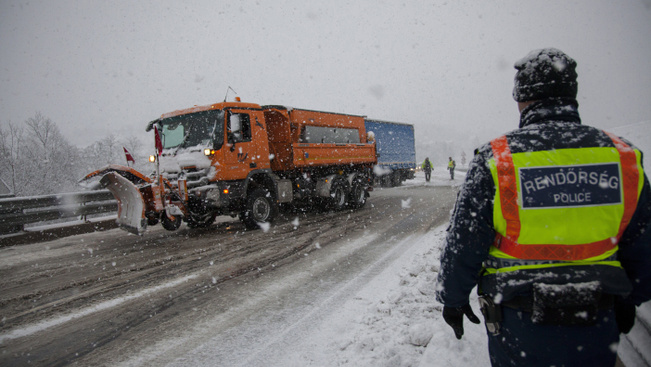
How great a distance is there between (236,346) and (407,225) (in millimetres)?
6535

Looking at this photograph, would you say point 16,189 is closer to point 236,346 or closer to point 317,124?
point 317,124

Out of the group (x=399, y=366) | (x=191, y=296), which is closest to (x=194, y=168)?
(x=191, y=296)

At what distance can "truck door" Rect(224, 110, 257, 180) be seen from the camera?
27.9 ft

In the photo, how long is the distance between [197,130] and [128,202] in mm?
2198

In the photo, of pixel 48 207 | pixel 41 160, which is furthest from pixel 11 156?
pixel 48 207

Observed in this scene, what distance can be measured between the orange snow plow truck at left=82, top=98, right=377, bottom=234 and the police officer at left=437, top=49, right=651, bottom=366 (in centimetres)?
705

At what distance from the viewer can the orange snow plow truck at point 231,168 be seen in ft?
25.5

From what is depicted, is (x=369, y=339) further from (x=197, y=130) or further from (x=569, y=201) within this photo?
(x=197, y=130)

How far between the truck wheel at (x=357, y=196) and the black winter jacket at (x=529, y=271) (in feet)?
35.3

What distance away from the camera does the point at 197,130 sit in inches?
336

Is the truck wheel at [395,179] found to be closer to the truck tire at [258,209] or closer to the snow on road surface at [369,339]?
the truck tire at [258,209]

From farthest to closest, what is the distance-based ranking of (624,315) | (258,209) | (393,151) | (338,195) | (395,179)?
1. (395,179)
2. (393,151)
3. (338,195)
4. (258,209)
5. (624,315)

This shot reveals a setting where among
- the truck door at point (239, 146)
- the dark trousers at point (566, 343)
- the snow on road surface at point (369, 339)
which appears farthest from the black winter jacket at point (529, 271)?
the truck door at point (239, 146)

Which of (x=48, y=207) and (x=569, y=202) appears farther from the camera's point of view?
(x=48, y=207)
